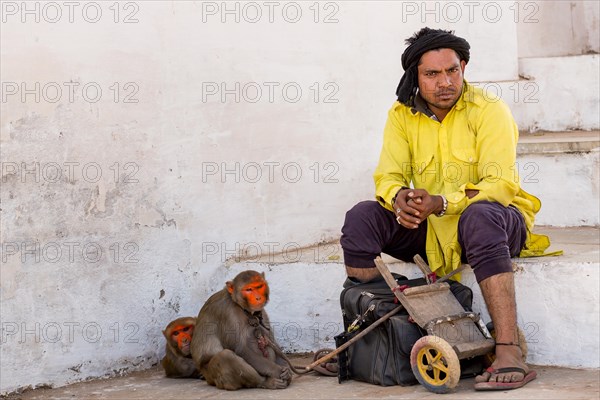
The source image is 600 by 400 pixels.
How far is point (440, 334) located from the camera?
414 cm

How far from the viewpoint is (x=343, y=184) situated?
19.9 ft

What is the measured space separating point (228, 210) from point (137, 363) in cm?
100

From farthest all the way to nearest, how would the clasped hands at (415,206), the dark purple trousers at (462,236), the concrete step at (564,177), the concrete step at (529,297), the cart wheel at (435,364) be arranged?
the concrete step at (564,177)
the concrete step at (529,297)
the clasped hands at (415,206)
the dark purple trousers at (462,236)
the cart wheel at (435,364)

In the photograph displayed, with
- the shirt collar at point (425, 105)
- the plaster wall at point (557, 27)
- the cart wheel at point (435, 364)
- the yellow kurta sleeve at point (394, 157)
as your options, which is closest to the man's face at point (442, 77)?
the shirt collar at point (425, 105)

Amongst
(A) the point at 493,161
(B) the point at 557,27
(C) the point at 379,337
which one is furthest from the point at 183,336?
(B) the point at 557,27

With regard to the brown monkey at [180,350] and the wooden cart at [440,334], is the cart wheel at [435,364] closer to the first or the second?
the wooden cart at [440,334]

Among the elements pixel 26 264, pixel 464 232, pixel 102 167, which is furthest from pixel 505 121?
pixel 26 264

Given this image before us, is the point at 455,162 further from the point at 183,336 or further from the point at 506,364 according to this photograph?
the point at 183,336

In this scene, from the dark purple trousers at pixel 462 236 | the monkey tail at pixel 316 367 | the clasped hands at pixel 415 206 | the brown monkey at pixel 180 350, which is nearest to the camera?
the dark purple trousers at pixel 462 236

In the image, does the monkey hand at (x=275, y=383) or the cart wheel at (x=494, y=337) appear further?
the monkey hand at (x=275, y=383)

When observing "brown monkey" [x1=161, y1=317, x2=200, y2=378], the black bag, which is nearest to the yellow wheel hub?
the black bag

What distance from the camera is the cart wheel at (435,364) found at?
401 centimetres

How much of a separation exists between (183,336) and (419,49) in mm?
1909

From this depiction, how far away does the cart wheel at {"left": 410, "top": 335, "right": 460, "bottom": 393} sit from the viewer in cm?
401
